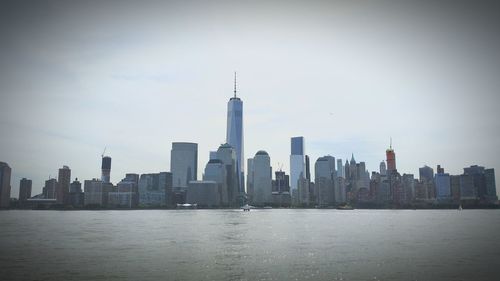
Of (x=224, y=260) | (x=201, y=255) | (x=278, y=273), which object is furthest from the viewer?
(x=201, y=255)

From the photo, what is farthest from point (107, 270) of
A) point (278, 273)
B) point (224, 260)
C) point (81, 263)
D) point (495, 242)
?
point (495, 242)

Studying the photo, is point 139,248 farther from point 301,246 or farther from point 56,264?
point 301,246

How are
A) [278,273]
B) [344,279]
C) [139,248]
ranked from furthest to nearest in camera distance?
1. [139,248]
2. [278,273]
3. [344,279]

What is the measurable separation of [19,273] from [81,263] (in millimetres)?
10362

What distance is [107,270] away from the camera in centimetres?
6069

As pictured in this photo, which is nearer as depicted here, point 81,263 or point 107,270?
point 107,270

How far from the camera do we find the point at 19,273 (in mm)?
57875

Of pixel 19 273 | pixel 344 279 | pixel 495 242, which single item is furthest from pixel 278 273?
pixel 495 242

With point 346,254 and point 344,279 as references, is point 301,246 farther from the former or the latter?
point 344,279

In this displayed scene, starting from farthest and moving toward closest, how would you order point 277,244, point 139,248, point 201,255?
1. point 277,244
2. point 139,248
3. point 201,255

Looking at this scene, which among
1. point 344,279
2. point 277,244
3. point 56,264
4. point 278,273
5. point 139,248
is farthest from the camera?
point 277,244

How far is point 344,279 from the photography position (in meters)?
54.6

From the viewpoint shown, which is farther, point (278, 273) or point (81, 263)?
point (81, 263)

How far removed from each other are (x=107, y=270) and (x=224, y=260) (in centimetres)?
2062
